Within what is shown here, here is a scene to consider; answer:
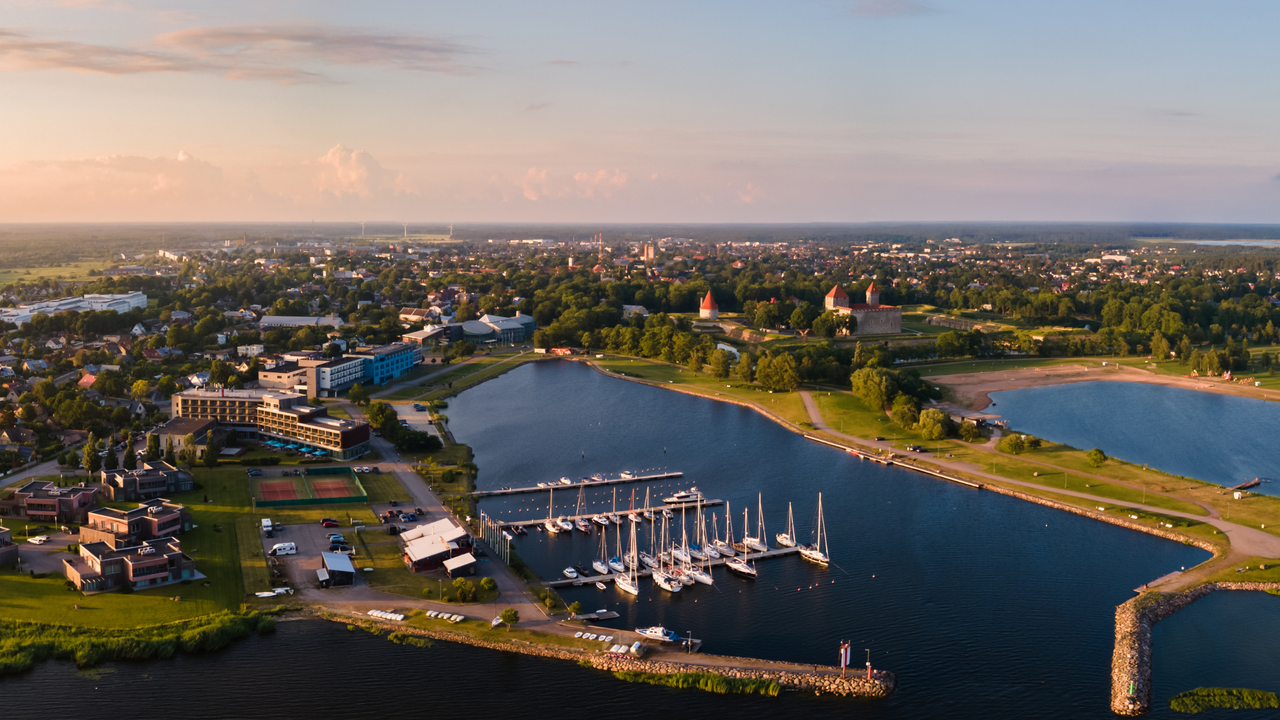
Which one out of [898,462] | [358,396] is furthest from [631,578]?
[358,396]

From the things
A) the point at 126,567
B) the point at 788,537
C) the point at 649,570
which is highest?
the point at 126,567

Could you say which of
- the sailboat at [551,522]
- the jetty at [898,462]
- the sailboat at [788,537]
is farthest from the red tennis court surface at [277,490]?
the jetty at [898,462]

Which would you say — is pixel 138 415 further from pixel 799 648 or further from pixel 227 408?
pixel 799 648

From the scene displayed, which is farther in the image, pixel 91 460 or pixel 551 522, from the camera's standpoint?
pixel 91 460

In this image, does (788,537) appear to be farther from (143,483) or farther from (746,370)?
(746,370)

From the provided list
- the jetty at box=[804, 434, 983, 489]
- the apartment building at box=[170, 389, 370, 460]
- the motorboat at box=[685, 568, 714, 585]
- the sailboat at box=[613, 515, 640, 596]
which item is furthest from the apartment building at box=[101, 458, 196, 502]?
the jetty at box=[804, 434, 983, 489]

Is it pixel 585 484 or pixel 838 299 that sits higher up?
pixel 838 299

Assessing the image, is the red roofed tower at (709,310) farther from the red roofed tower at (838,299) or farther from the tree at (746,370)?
the tree at (746,370)

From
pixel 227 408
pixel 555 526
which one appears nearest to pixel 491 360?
pixel 227 408

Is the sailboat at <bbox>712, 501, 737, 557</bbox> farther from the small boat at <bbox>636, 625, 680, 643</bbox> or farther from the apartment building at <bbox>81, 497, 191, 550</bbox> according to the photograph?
the apartment building at <bbox>81, 497, 191, 550</bbox>
